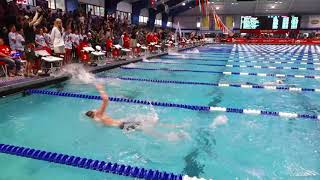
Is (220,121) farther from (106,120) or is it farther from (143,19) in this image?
(143,19)

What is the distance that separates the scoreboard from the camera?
3247cm

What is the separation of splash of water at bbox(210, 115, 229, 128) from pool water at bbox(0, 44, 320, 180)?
0.04m

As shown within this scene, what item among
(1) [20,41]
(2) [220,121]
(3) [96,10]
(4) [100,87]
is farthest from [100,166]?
(3) [96,10]

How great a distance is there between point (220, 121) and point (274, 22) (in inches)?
1235

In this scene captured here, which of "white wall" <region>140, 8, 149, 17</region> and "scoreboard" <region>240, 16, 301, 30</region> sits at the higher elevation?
"white wall" <region>140, 8, 149, 17</region>

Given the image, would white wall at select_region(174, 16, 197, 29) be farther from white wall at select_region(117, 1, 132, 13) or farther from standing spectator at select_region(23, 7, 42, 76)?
standing spectator at select_region(23, 7, 42, 76)

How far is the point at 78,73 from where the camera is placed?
7.91 m

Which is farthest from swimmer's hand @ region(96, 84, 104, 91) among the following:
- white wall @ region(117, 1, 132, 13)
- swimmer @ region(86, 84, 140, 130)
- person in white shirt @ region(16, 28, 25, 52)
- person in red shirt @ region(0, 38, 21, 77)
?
white wall @ region(117, 1, 132, 13)

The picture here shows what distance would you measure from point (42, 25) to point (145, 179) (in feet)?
24.5

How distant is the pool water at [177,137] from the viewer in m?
2.96

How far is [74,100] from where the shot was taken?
546cm

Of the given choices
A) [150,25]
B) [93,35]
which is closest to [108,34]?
[93,35]

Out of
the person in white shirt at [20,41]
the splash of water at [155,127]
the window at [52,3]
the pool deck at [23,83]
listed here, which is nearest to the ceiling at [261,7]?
the window at [52,3]

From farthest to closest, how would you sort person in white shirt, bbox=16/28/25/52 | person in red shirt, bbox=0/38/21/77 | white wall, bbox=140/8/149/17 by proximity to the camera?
white wall, bbox=140/8/149/17, person in white shirt, bbox=16/28/25/52, person in red shirt, bbox=0/38/21/77
